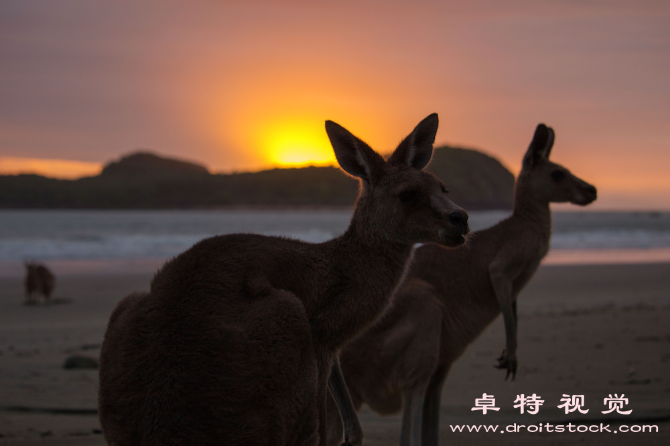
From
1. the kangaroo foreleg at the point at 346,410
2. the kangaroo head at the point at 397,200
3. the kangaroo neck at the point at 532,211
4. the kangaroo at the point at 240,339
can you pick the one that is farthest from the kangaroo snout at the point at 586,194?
the kangaroo foreleg at the point at 346,410

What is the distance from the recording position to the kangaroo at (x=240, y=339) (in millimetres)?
2084

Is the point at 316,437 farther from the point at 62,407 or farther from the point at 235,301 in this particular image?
the point at 62,407

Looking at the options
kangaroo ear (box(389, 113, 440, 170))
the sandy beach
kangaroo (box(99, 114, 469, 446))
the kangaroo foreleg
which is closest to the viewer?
kangaroo (box(99, 114, 469, 446))

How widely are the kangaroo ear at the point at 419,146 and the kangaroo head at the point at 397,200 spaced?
0.09 ft

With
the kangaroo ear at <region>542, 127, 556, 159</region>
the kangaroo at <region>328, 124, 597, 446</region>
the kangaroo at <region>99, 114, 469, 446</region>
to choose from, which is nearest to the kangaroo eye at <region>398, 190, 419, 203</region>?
the kangaroo at <region>99, 114, 469, 446</region>

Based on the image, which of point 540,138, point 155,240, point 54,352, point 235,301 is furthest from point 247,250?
point 155,240

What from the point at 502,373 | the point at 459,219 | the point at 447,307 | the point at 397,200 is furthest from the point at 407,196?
the point at 502,373

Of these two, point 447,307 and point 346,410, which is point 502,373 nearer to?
point 447,307

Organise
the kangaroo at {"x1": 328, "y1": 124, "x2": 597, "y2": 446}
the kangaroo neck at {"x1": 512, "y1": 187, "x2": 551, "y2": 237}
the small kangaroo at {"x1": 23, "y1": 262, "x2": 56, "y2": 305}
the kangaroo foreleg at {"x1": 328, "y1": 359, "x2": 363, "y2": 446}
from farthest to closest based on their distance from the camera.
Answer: the small kangaroo at {"x1": 23, "y1": 262, "x2": 56, "y2": 305}
the kangaroo neck at {"x1": 512, "y1": 187, "x2": 551, "y2": 237}
the kangaroo at {"x1": 328, "y1": 124, "x2": 597, "y2": 446}
the kangaroo foreleg at {"x1": 328, "y1": 359, "x2": 363, "y2": 446}

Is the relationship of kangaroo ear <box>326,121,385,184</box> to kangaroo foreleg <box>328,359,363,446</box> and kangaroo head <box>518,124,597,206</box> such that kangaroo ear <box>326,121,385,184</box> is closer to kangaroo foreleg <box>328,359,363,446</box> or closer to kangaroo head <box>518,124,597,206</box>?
kangaroo foreleg <box>328,359,363,446</box>

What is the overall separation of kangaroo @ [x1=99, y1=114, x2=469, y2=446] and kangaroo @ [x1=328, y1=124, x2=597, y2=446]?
4.54ft

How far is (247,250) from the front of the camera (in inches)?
93.8

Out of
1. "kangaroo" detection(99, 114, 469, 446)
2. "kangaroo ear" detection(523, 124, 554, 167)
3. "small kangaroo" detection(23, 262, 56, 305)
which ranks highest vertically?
"kangaroo ear" detection(523, 124, 554, 167)

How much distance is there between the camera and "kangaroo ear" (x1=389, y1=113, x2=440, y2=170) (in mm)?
2906
